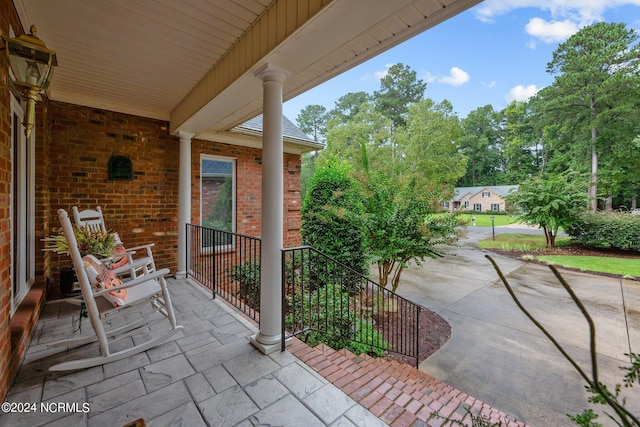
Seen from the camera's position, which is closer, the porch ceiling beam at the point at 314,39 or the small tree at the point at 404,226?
the porch ceiling beam at the point at 314,39

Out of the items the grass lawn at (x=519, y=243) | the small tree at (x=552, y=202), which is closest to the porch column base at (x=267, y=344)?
the small tree at (x=552, y=202)

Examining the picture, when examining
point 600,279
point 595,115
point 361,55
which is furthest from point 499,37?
point 361,55

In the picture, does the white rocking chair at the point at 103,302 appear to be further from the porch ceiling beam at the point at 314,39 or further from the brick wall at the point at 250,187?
the brick wall at the point at 250,187

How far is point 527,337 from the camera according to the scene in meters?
4.30

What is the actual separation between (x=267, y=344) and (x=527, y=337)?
14.2 ft

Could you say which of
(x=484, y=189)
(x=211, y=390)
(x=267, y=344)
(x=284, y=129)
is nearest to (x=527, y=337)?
(x=267, y=344)

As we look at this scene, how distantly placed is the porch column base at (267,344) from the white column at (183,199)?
2580 millimetres

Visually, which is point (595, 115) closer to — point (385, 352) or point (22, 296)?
point (385, 352)

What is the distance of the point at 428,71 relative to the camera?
22.4m

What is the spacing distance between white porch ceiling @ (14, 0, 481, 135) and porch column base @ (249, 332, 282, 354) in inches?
90.2

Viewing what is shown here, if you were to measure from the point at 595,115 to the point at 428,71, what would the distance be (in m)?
12.0

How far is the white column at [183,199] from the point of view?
429 cm

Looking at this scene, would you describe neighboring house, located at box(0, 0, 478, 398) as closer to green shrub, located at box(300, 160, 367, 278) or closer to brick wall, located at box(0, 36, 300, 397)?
brick wall, located at box(0, 36, 300, 397)

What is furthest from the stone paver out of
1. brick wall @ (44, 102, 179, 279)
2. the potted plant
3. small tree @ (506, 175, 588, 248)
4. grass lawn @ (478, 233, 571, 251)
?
grass lawn @ (478, 233, 571, 251)
